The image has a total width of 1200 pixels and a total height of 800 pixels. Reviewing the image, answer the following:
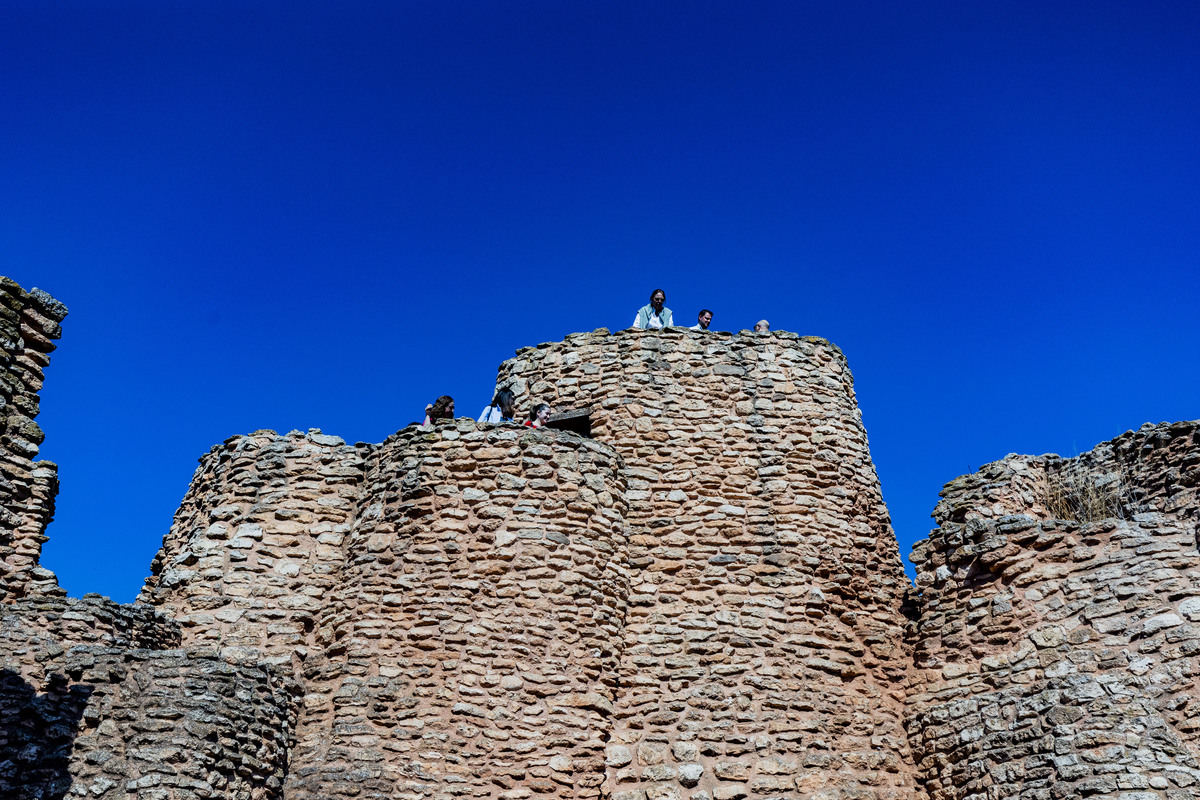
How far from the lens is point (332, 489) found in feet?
46.6

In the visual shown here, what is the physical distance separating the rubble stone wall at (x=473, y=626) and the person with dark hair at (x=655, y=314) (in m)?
2.97

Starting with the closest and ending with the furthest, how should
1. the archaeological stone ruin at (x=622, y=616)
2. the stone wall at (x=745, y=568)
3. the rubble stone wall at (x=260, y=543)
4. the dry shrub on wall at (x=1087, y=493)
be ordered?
the archaeological stone ruin at (x=622, y=616), the stone wall at (x=745, y=568), the rubble stone wall at (x=260, y=543), the dry shrub on wall at (x=1087, y=493)

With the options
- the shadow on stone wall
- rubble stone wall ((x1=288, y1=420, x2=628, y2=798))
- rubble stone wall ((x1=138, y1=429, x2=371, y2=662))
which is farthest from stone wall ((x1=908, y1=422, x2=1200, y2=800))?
the shadow on stone wall

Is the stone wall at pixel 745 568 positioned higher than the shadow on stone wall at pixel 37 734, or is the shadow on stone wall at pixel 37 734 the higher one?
the stone wall at pixel 745 568

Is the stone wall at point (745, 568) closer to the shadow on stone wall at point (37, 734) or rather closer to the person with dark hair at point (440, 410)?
the person with dark hair at point (440, 410)

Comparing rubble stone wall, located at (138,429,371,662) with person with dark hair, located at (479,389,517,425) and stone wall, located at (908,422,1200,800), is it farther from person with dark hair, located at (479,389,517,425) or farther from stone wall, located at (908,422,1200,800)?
stone wall, located at (908,422,1200,800)

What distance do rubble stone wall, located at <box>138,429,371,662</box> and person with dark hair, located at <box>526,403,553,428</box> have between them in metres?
2.38

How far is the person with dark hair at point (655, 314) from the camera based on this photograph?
16203 millimetres

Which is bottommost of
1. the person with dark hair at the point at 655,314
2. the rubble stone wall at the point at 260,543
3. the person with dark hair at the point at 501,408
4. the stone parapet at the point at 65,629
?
the stone parapet at the point at 65,629

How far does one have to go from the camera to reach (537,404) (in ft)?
49.8

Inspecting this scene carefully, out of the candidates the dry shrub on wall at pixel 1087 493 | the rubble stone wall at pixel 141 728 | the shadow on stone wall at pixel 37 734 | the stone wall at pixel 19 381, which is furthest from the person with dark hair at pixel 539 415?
the dry shrub on wall at pixel 1087 493

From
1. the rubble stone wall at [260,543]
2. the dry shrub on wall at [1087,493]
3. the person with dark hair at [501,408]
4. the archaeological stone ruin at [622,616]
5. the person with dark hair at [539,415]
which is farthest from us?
the person with dark hair at [501,408]

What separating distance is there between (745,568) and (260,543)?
6.40 m

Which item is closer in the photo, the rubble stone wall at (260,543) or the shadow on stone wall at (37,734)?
the shadow on stone wall at (37,734)
